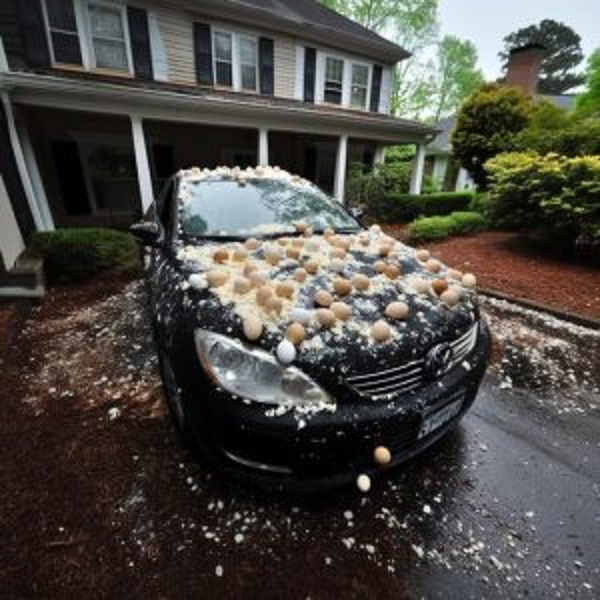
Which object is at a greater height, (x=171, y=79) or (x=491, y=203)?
(x=171, y=79)

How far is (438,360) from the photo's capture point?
1783 mm

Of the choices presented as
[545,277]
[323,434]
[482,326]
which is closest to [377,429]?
[323,434]

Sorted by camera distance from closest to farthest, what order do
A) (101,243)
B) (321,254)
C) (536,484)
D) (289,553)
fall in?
(289,553) → (536,484) → (321,254) → (101,243)

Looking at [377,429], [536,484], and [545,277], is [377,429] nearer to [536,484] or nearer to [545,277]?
[536,484]

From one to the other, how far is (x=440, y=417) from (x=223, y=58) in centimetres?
1073

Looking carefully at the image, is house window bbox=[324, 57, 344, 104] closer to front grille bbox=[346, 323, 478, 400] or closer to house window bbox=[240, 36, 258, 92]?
house window bbox=[240, 36, 258, 92]

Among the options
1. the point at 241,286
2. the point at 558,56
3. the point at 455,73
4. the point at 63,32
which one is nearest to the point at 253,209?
the point at 241,286

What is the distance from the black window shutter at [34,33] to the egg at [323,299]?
896cm

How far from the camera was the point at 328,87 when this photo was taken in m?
11.6

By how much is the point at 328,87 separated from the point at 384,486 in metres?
12.2

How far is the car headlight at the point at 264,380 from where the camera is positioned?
5.04 feet

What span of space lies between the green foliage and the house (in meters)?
4.70

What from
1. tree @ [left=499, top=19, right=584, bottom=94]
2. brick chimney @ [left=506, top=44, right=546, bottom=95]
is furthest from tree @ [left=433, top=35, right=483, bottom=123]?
tree @ [left=499, top=19, right=584, bottom=94]

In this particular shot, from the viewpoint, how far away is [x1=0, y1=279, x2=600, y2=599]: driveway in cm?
161
